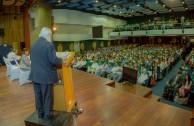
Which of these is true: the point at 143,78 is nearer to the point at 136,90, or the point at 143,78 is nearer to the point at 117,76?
the point at 117,76

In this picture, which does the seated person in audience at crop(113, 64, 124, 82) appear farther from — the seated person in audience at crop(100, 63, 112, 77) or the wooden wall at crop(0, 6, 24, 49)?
the wooden wall at crop(0, 6, 24, 49)

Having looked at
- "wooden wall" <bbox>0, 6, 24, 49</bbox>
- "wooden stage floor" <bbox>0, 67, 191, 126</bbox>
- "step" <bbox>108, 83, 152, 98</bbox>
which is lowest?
"step" <bbox>108, 83, 152, 98</bbox>

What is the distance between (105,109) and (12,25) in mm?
9266

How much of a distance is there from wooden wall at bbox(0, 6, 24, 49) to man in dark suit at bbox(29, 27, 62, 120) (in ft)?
29.6

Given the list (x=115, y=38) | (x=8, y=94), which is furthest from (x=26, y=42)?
(x=115, y=38)

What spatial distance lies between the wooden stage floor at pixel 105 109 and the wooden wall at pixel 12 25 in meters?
6.67

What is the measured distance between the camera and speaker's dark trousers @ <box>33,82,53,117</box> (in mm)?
2355

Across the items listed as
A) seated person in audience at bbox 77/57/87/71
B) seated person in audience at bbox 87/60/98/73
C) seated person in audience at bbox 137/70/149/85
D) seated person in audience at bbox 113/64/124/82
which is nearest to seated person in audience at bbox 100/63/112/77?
seated person in audience at bbox 113/64/124/82

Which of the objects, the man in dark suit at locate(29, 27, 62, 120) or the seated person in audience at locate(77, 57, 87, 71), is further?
the seated person in audience at locate(77, 57, 87, 71)

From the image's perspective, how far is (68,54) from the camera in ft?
9.17

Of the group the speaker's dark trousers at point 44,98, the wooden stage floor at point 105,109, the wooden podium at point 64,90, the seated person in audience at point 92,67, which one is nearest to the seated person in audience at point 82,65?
the seated person in audience at point 92,67

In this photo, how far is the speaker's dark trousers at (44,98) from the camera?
236cm

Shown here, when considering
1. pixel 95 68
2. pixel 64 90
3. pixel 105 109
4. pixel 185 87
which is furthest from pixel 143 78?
pixel 64 90

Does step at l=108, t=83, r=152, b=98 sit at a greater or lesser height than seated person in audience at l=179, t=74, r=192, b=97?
greater
